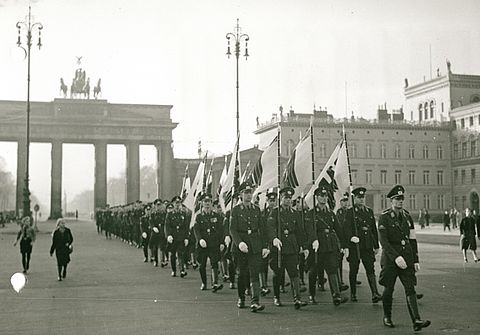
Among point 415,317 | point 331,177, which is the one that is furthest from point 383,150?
point 415,317

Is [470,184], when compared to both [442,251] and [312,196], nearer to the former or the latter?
[442,251]

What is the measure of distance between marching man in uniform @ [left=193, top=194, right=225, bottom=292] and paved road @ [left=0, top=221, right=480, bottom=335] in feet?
1.91

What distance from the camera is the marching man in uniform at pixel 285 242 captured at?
480 inches

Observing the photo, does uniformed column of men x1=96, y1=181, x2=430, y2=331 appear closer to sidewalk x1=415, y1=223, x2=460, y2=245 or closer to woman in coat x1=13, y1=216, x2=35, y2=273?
woman in coat x1=13, y1=216, x2=35, y2=273

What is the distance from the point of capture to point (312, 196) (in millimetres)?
14359

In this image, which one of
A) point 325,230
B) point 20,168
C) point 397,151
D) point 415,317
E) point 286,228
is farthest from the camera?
point 397,151

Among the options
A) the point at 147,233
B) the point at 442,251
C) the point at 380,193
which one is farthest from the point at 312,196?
the point at 380,193

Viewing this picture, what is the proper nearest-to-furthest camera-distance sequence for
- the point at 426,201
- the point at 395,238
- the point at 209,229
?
the point at 395,238 < the point at 209,229 < the point at 426,201

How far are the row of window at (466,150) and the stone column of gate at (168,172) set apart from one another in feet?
120

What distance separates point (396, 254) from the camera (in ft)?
32.9

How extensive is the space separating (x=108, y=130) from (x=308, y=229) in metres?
71.8

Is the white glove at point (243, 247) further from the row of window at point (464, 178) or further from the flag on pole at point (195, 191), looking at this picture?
the row of window at point (464, 178)

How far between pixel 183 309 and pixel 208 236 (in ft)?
11.7

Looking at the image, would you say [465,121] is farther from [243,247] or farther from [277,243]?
[243,247]
